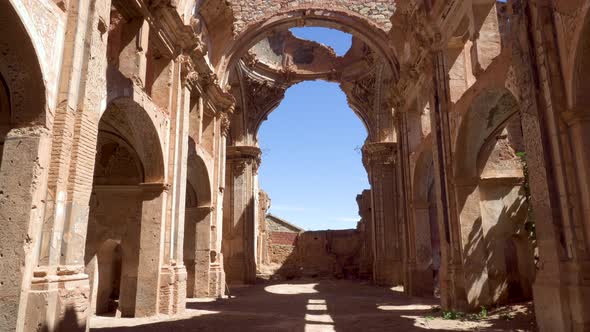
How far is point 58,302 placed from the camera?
514 cm

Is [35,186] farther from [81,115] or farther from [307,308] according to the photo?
[307,308]

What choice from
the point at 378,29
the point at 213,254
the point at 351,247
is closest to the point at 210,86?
the point at 213,254

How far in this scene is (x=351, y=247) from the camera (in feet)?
86.0

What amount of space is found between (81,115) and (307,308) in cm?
→ 746

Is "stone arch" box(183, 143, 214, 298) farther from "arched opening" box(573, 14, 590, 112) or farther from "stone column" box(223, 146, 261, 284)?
"arched opening" box(573, 14, 590, 112)

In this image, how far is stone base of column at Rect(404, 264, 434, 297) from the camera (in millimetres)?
13273

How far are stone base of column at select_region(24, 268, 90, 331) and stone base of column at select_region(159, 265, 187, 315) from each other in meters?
3.61

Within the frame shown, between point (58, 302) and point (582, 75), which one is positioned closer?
point (58, 302)

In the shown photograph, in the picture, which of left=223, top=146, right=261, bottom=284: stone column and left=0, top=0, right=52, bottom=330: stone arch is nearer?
left=0, top=0, right=52, bottom=330: stone arch

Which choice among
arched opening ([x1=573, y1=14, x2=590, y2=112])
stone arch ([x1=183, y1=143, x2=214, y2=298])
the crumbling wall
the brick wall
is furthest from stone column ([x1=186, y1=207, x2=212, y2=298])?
Result: the brick wall

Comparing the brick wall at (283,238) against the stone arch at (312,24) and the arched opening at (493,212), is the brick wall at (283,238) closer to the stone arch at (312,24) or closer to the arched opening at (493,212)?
the stone arch at (312,24)

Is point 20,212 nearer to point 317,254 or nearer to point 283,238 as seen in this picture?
point 317,254

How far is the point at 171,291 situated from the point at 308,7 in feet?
37.8

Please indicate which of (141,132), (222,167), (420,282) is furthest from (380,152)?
(141,132)
